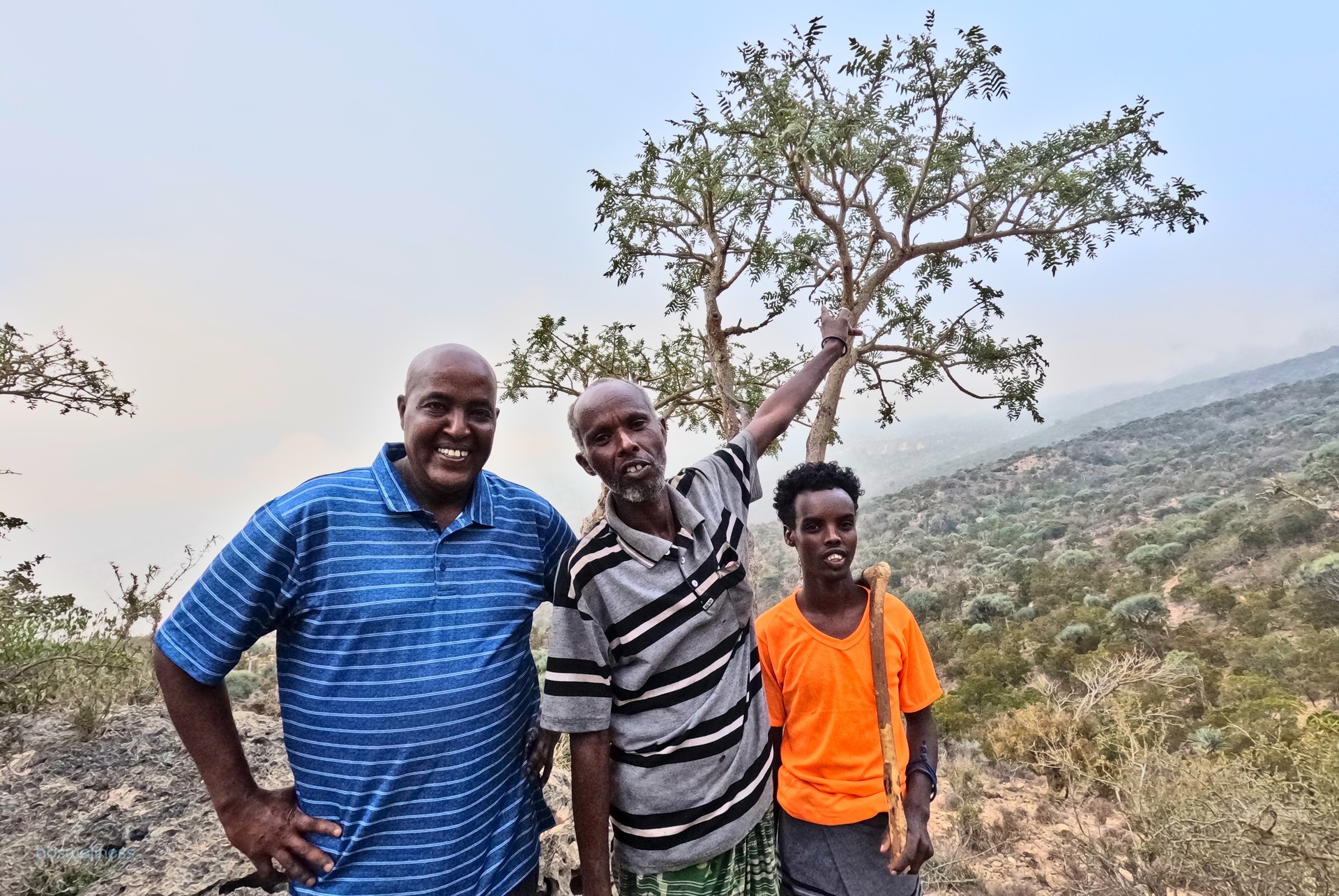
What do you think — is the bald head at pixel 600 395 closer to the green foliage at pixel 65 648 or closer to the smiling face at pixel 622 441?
the smiling face at pixel 622 441

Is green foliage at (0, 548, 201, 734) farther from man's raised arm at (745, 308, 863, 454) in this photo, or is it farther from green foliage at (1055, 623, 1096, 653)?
green foliage at (1055, 623, 1096, 653)

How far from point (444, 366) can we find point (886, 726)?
66.2 inches

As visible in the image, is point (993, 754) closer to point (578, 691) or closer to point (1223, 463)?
point (578, 691)

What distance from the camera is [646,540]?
164cm

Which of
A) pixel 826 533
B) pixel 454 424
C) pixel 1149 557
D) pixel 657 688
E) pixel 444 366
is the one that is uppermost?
pixel 444 366

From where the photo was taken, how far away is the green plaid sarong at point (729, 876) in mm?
1663

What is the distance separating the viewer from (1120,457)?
36.2 metres

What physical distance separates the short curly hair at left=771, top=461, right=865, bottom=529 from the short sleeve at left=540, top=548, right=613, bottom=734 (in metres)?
0.96

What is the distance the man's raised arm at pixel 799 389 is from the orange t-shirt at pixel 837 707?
0.71m

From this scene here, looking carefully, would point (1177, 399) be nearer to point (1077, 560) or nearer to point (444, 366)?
point (1077, 560)

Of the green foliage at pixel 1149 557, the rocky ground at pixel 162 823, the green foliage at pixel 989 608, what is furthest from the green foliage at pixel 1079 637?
the rocky ground at pixel 162 823

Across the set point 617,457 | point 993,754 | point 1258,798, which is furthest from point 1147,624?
point 617,457

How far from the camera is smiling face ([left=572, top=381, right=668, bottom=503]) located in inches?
67.6

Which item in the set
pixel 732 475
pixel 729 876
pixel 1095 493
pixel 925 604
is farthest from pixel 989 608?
pixel 1095 493
